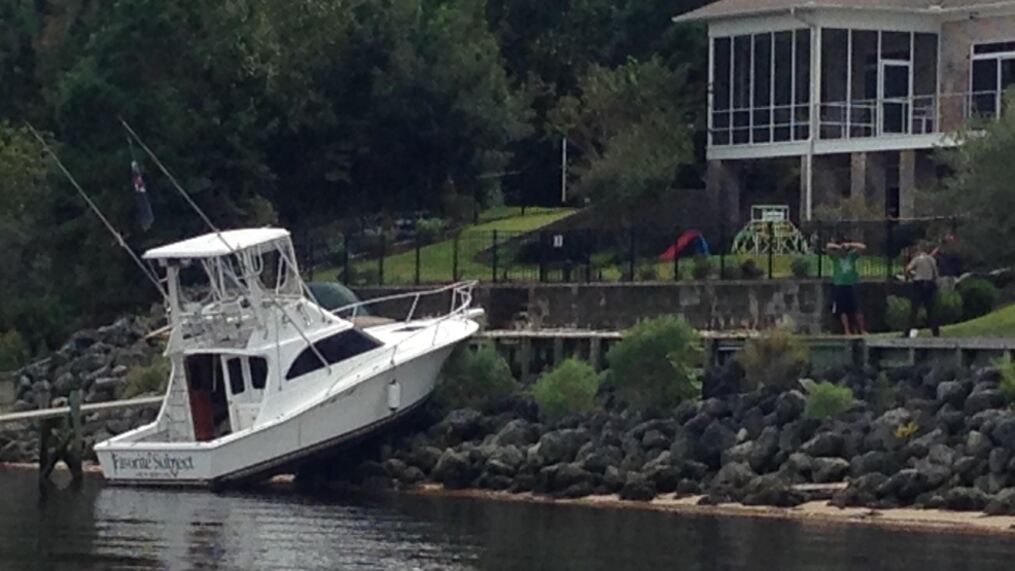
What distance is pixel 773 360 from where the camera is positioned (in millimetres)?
46969

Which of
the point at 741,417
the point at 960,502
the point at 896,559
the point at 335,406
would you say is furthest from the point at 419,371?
the point at 896,559

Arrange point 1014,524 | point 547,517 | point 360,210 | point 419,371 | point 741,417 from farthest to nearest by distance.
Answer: point 360,210
point 419,371
point 741,417
point 547,517
point 1014,524

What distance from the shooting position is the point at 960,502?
39938 millimetres

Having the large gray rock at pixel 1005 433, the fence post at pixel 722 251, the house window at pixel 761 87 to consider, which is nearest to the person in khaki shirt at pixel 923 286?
the fence post at pixel 722 251

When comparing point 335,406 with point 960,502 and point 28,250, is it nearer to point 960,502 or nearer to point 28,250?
point 960,502

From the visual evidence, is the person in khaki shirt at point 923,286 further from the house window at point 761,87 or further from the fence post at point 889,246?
the house window at point 761,87

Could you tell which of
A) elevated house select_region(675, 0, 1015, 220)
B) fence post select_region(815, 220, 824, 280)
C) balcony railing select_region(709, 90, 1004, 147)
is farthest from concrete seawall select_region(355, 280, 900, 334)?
balcony railing select_region(709, 90, 1004, 147)

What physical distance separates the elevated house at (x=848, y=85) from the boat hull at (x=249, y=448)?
59.2ft

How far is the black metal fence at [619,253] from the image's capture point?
53906 mm

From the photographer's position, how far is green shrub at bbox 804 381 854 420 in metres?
44.3

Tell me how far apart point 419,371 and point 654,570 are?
46.6 ft

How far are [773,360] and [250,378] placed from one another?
28.0 feet

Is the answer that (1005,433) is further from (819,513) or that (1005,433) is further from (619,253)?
(619,253)

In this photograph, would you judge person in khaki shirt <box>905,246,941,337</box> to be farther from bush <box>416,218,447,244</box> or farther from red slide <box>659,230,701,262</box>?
bush <box>416,218,447,244</box>
